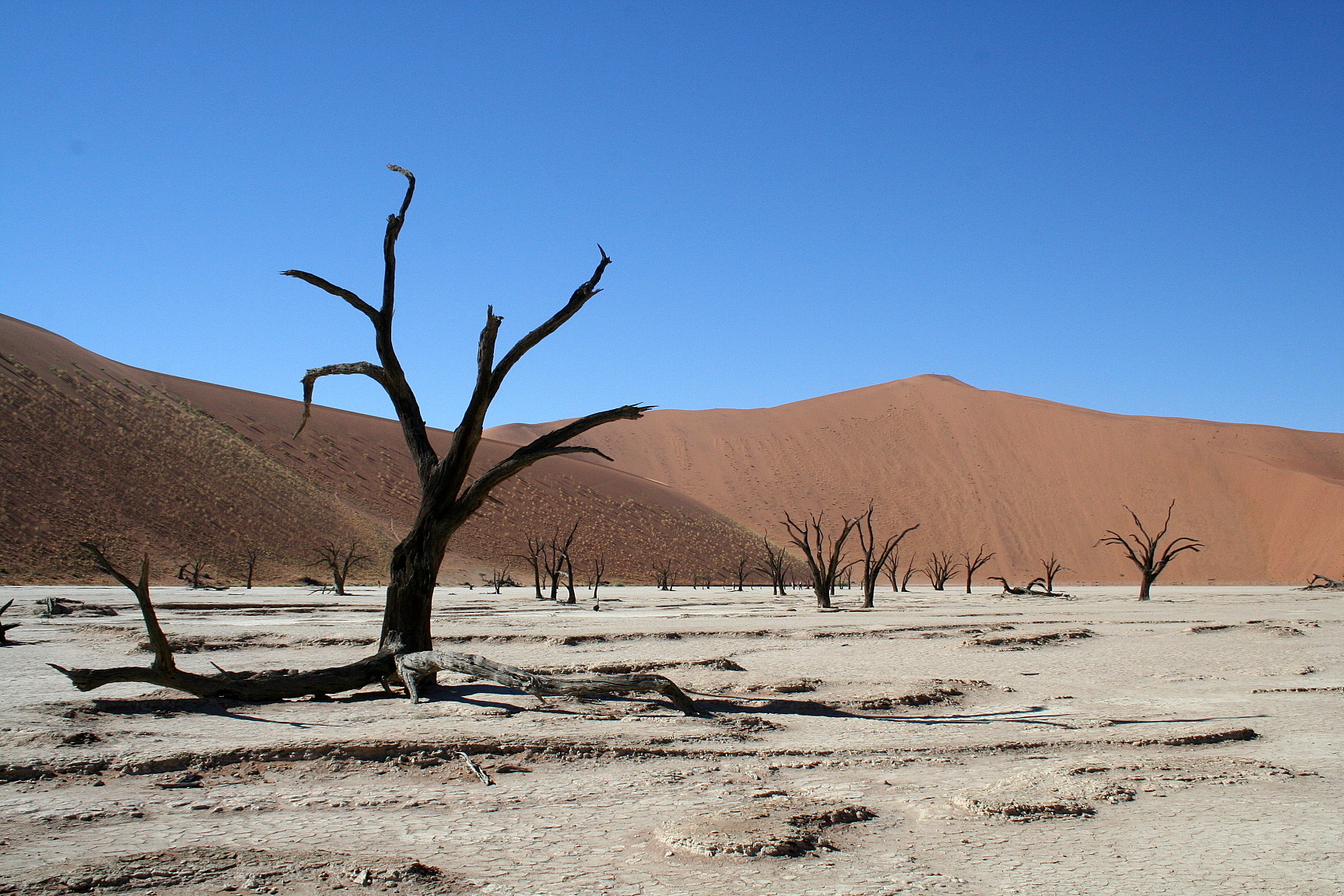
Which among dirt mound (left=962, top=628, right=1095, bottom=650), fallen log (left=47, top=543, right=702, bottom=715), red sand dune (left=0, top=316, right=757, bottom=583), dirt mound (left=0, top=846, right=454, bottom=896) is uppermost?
red sand dune (left=0, top=316, right=757, bottom=583)

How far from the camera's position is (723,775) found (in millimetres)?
5449

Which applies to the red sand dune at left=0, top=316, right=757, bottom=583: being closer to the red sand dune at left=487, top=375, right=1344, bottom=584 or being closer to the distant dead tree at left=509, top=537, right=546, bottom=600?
the distant dead tree at left=509, top=537, right=546, bottom=600

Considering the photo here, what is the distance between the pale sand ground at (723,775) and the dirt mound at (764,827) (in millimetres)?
98

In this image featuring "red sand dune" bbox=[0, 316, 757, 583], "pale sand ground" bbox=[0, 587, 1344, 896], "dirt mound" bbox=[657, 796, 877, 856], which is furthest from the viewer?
"red sand dune" bbox=[0, 316, 757, 583]

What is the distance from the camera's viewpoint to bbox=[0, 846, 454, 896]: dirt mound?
11.4ft

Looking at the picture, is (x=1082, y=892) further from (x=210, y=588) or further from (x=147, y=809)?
(x=210, y=588)

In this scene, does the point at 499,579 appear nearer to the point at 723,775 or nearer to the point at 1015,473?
the point at 723,775

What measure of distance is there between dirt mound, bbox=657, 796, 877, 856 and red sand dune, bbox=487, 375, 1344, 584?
61.8 meters

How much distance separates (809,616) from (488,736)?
1477cm

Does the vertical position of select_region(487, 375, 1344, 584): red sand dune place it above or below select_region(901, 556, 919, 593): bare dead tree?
above

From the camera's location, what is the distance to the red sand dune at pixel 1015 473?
217ft

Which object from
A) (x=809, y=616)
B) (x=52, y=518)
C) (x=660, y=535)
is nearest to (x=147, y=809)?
(x=809, y=616)

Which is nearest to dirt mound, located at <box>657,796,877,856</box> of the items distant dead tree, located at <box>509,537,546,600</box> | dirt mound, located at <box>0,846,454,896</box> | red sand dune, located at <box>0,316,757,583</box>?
dirt mound, located at <box>0,846,454,896</box>

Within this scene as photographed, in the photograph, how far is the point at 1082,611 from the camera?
2248 centimetres
